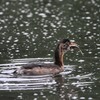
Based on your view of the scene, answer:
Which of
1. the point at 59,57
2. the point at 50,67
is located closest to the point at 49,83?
the point at 50,67

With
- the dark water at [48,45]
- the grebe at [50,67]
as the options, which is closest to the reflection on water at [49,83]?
the dark water at [48,45]

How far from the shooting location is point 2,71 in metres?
20.2

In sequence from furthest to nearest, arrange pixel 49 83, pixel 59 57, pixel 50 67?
pixel 59 57
pixel 50 67
pixel 49 83

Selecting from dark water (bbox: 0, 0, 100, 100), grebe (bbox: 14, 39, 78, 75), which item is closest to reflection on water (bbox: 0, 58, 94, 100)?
dark water (bbox: 0, 0, 100, 100)

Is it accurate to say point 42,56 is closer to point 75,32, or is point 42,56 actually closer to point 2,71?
point 2,71

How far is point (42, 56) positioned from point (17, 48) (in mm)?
1819

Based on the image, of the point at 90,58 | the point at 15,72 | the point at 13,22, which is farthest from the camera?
the point at 13,22

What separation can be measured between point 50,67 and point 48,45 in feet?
13.8

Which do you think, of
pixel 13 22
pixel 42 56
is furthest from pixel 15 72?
pixel 13 22

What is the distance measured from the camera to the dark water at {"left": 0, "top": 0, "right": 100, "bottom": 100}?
17859mm

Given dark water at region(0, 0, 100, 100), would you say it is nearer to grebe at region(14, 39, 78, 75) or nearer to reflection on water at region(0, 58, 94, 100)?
reflection on water at region(0, 58, 94, 100)

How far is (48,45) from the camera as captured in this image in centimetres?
2459

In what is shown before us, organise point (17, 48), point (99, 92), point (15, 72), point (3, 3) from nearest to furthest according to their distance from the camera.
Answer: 1. point (99, 92)
2. point (15, 72)
3. point (17, 48)
4. point (3, 3)

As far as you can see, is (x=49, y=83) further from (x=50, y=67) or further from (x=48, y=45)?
(x=48, y=45)
